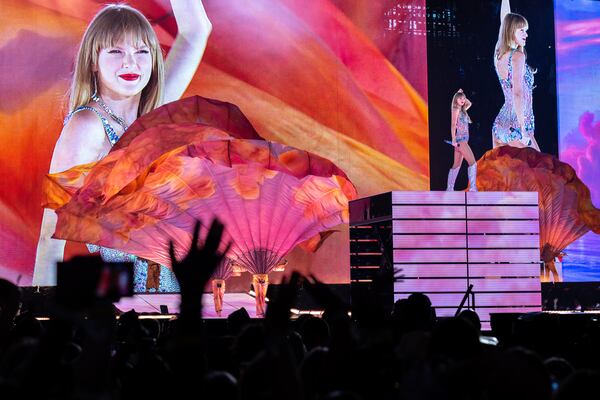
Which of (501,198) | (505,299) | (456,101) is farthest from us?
(456,101)

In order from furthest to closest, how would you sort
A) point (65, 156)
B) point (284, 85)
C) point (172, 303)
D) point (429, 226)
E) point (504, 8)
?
point (504, 8), point (284, 85), point (172, 303), point (65, 156), point (429, 226)

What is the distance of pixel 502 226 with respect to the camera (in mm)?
11672

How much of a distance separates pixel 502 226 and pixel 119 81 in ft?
25.2

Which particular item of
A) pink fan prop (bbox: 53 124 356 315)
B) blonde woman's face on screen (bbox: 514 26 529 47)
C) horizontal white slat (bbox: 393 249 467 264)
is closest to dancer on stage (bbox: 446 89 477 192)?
blonde woman's face on screen (bbox: 514 26 529 47)

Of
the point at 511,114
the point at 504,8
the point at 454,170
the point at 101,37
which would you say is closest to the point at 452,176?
the point at 454,170

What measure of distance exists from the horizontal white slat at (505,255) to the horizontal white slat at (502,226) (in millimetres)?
259

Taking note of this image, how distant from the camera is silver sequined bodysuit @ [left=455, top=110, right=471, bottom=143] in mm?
17438

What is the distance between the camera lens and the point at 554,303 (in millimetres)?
17297

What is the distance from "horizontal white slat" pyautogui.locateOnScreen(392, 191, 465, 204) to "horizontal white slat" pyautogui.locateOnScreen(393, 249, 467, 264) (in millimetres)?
622

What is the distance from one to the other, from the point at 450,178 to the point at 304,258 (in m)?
3.25

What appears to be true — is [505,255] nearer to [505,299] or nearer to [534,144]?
[505,299]

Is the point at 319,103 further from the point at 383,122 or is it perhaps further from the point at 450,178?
the point at 450,178

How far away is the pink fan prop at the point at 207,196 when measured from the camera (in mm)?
13852

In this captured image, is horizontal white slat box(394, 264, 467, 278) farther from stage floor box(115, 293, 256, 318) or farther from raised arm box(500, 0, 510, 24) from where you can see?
raised arm box(500, 0, 510, 24)
